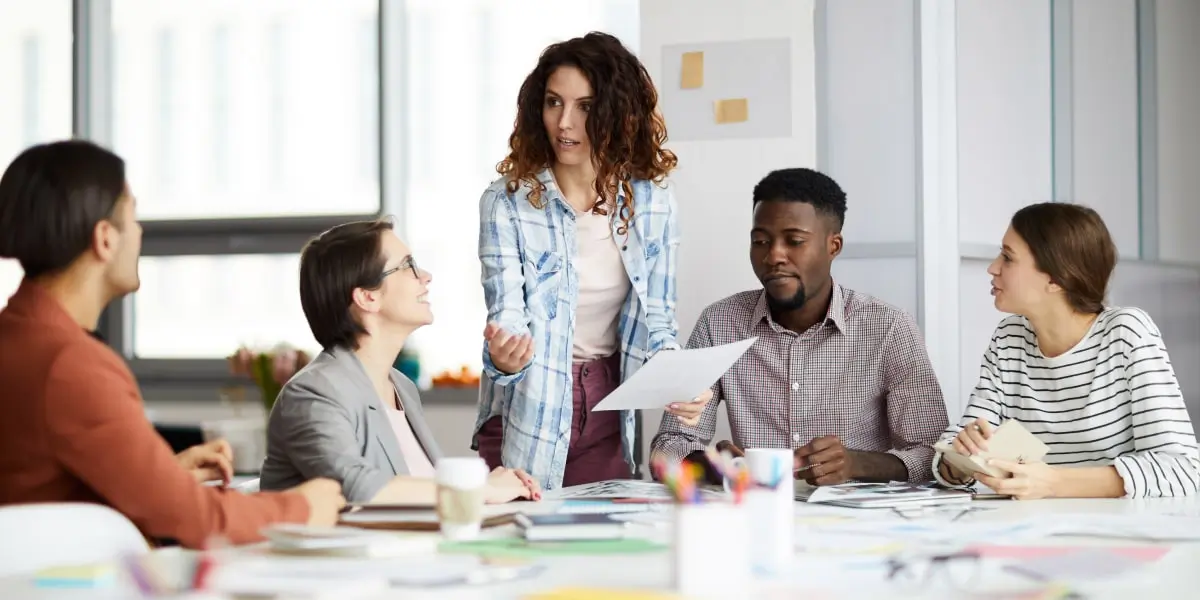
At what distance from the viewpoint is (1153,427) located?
89.7 inches

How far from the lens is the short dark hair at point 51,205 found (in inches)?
62.5

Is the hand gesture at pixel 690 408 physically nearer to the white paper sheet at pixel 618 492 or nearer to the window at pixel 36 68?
the white paper sheet at pixel 618 492

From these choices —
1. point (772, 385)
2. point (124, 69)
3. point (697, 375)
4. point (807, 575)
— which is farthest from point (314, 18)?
point (807, 575)

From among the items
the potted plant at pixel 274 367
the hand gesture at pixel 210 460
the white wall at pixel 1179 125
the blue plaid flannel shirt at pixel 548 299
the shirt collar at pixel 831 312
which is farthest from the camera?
the potted plant at pixel 274 367

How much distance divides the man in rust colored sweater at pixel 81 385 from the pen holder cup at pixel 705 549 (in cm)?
65

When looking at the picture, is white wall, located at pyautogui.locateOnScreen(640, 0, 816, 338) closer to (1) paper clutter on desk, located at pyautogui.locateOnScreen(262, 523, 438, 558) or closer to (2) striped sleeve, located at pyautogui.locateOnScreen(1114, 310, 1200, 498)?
(2) striped sleeve, located at pyautogui.locateOnScreen(1114, 310, 1200, 498)

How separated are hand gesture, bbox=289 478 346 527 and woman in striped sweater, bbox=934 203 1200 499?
114 centimetres

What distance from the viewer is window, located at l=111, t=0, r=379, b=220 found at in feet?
15.4

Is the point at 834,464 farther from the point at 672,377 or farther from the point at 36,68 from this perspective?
the point at 36,68

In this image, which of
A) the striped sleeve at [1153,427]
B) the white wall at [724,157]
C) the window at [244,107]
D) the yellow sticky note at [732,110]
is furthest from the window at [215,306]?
the striped sleeve at [1153,427]

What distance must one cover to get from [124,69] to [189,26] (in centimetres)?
35

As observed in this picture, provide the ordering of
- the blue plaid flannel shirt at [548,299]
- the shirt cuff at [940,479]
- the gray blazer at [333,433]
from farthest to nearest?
the blue plaid flannel shirt at [548,299] < the shirt cuff at [940,479] < the gray blazer at [333,433]

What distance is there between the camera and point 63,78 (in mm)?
5074

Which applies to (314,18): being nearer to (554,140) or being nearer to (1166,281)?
(554,140)
